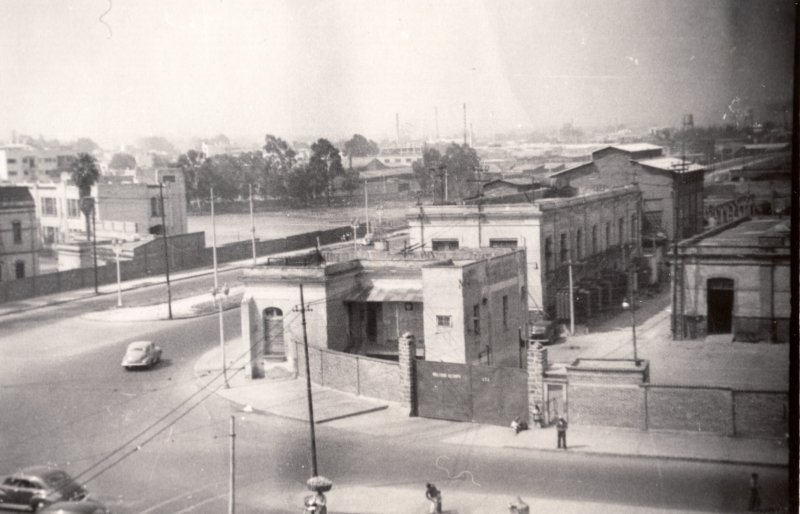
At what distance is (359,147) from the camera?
113 feet

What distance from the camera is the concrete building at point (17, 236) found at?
44.3m

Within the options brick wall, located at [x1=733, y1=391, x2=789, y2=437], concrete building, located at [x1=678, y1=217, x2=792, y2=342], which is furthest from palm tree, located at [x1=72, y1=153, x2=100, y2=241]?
brick wall, located at [x1=733, y1=391, x2=789, y2=437]

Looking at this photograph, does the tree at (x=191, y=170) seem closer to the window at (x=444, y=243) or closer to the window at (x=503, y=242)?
the window at (x=444, y=243)

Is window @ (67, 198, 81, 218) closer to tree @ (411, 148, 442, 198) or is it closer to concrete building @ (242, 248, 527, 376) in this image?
tree @ (411, 148, 442, 198)

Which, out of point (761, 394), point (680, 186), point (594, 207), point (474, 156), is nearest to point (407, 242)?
point (474, 156)

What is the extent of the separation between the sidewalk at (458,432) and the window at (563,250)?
15794 mm

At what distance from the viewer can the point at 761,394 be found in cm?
2072

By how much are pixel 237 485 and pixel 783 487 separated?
11738mm

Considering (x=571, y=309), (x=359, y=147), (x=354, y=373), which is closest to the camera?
(x=354, y=373)

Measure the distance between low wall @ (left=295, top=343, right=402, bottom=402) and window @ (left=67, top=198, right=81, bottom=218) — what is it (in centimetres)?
3780

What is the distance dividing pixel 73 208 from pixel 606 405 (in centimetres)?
4832

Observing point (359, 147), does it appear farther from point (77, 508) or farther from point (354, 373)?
point (77, 508)

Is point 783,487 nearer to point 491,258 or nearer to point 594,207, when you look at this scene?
point 491,258

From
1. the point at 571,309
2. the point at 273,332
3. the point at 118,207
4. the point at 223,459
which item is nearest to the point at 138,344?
the point at 273,332
